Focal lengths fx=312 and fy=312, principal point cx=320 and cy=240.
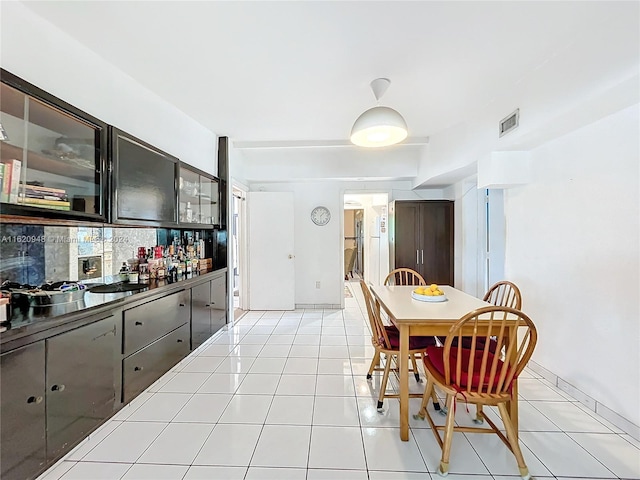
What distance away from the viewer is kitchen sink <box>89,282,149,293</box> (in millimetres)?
2348

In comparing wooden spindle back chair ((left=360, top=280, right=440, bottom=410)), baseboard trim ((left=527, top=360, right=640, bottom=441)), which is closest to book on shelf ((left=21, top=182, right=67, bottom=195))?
wooden spindle back chair ((left=360, top=280, right=440, bottom=410))

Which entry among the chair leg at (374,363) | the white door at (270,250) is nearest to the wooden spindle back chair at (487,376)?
the chair leg at (374,363)

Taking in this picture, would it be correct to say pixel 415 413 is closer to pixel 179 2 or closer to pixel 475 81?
pixel 475 81

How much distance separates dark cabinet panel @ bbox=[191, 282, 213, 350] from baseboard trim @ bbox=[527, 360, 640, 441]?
130 inches

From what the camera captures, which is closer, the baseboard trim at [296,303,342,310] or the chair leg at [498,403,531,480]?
the chair leg at [498,403,531,480]

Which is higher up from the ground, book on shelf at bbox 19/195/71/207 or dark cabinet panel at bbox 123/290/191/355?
book on shelf at bbox 19/195/71/207

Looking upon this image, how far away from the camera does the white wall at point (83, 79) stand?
1663 millimetres

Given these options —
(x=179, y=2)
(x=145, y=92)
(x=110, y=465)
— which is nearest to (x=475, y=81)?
(x=179, y=2)

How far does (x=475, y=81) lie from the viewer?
2.53 meters

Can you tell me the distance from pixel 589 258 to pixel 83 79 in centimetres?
374

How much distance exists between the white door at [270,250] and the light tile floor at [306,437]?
2.19 meters

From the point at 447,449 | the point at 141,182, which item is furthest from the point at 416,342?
the point at 141,182

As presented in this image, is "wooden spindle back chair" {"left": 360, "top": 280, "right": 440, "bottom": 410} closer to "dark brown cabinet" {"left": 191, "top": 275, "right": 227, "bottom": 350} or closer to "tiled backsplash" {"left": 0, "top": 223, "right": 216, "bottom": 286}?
"dark brown cabinet" {"left": 191, "top": 275, "right": 227, "bottom": 350}

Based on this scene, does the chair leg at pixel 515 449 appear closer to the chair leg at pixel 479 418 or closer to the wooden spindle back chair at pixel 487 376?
the wooden spindle back chair at pixel 487 376
